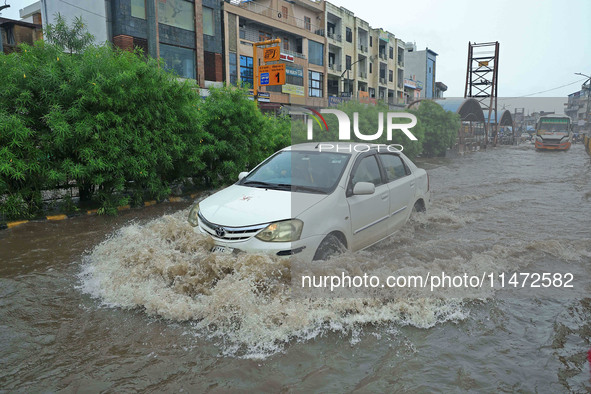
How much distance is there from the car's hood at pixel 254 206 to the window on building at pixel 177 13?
2193cm

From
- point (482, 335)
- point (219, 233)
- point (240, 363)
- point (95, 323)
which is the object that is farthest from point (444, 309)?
point (95, 323)

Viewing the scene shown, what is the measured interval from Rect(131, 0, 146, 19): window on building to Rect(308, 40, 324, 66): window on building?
1716cm

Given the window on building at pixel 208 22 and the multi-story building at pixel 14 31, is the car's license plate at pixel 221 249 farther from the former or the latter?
the multi-story building at pixel 14 31

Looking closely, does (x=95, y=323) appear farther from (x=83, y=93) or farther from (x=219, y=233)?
(x=83, y=93)

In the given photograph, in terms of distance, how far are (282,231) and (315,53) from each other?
36462 mm

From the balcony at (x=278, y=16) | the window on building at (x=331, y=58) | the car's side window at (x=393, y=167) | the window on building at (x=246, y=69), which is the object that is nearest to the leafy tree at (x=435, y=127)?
the window on building at (x=246, y=69)

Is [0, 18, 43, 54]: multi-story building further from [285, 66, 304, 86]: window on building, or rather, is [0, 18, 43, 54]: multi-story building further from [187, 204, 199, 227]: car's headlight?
[187, 204, 199, 227]: car's headlight

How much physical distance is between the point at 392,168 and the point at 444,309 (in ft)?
9.05

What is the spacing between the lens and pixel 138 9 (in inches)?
910

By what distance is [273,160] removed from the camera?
6.26 metres

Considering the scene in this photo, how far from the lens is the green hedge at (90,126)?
754 cm

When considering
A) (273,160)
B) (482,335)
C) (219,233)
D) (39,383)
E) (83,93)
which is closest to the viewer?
(39,383)

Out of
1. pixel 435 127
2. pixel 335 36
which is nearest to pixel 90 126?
pixel 435 127

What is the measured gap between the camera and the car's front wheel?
4.69 meters
